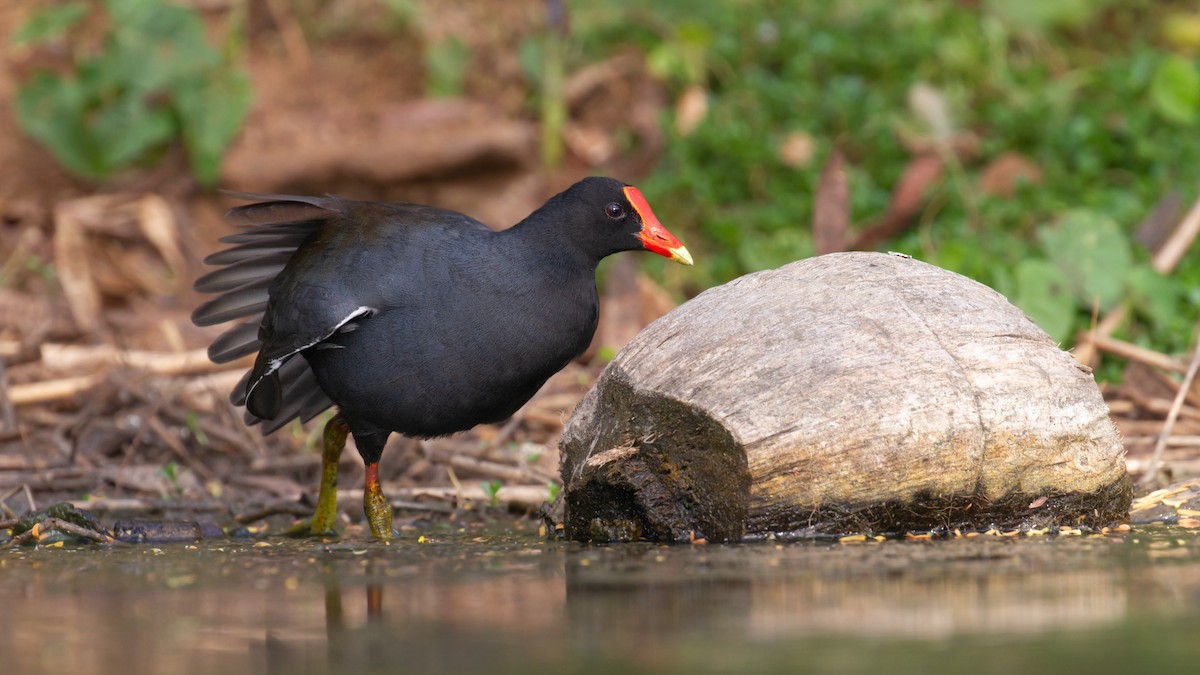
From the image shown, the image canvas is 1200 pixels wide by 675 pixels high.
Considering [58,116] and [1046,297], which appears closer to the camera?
[1046,297]

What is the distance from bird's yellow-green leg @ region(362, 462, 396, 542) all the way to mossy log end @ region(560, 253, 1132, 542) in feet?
2.56

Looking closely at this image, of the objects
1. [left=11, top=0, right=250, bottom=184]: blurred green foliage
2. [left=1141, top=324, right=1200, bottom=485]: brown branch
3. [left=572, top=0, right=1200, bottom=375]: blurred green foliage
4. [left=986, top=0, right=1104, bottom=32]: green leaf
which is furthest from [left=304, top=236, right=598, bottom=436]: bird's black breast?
[left=986, top=0, right=1104, bottom=32]: green leaf

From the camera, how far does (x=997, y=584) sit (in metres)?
3.05

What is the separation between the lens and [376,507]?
182 inches

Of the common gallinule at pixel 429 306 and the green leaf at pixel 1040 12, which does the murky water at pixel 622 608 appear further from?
the green leaf at pixel 1040 12

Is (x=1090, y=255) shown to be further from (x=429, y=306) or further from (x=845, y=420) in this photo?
(x=429, y=306)

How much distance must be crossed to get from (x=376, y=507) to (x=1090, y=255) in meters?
3.20

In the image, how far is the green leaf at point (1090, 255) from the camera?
6059 mm

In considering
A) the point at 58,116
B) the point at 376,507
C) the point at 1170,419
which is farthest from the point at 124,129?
the point at 1170,419

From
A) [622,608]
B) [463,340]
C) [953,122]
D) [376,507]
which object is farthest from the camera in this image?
[953,122]

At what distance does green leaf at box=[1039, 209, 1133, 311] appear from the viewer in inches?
239

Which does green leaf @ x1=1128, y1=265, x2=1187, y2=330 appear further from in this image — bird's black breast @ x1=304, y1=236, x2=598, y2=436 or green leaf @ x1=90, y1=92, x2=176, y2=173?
green leaf @ x1=90, y1=92, x2=176, y2=173

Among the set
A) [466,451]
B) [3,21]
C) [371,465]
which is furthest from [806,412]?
[3,21]

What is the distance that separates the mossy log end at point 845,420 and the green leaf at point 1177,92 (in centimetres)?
389
